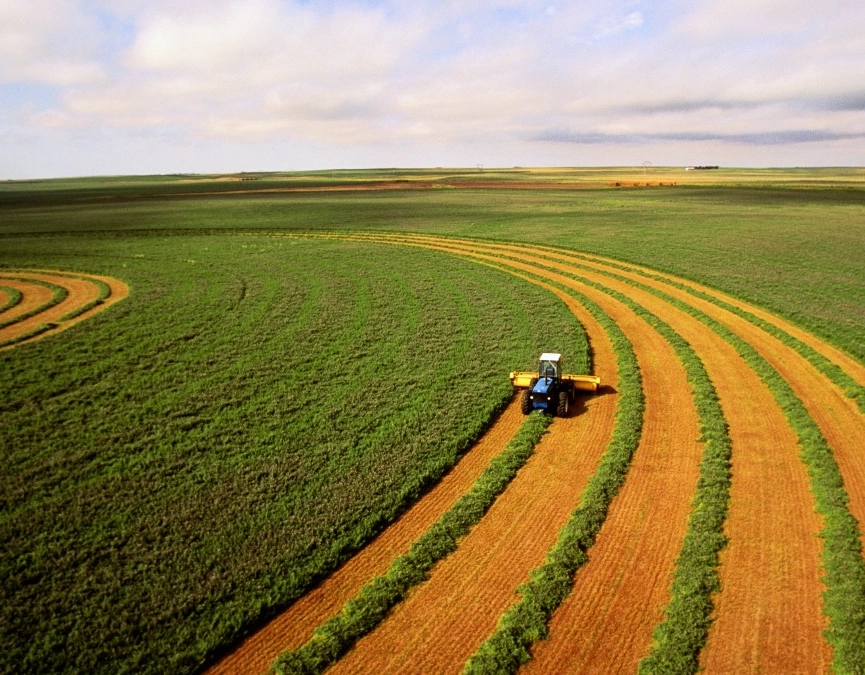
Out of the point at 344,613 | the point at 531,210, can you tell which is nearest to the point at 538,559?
the point at 344,613

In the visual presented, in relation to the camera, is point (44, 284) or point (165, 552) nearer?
point (165, 552)

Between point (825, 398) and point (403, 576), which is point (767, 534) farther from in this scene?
point (825, 398)

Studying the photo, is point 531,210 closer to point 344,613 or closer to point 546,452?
point 546,452

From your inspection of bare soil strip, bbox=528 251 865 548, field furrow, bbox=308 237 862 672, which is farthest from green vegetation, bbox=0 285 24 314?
bare soil strip, bbox=528 251 865 548

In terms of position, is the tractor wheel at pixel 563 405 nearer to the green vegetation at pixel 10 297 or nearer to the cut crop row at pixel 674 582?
the cut crop row at pixel 674 582

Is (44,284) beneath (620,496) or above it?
above

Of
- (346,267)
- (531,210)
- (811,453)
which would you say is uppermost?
(531,210)

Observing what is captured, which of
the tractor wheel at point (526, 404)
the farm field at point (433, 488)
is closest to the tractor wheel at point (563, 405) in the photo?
the farm field at point (433, 488)
